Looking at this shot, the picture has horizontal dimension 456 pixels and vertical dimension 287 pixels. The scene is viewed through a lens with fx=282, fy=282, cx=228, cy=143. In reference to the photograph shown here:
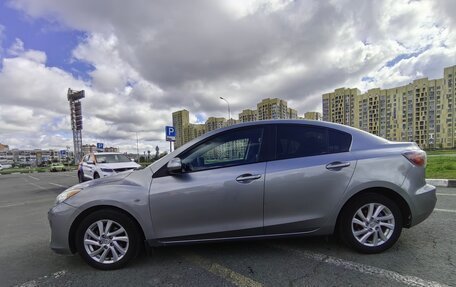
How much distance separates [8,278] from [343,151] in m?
3.98

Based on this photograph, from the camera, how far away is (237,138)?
346cm

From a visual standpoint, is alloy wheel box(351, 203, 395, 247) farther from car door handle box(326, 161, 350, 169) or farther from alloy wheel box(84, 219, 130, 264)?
alloy wheel box(84, 219, 130, 264)

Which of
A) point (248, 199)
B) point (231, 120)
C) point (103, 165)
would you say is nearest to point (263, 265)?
point (248, 199)

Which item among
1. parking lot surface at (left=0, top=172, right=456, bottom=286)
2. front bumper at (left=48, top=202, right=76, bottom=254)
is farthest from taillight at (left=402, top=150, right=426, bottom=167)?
front bumper at (left=48, top=202, right=76, bottom=254)

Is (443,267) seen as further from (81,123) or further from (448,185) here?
(81,123)

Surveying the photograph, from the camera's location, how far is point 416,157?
133 inches

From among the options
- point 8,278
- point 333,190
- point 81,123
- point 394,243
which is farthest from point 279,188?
point 81,123

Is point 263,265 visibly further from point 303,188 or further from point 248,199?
point 303,188

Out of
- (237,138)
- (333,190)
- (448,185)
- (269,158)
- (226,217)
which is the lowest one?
(448,185)

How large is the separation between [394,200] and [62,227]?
3.85 metres

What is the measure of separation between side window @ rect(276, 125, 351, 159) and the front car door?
1.20 ft

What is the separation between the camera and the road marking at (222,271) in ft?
8.93

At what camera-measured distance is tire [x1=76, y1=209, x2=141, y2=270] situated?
10.3ft

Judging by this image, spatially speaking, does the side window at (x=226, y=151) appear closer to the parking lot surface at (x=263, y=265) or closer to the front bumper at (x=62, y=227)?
the parking lot surface at (x=263, y=265)
